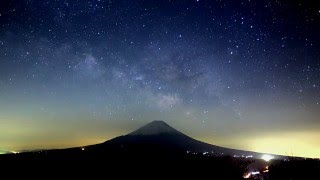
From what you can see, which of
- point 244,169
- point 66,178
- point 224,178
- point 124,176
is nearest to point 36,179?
point 66,178

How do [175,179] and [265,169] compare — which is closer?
[175,179]

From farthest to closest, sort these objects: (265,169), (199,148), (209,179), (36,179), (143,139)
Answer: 1. (143,139)
2. (199,148)
3. (265,169)
4. (209,179)
5. (36,179)

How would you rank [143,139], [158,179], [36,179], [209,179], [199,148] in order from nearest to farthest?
[36,179] → [158,179] → [209,179] → [199,148] → [143,139]

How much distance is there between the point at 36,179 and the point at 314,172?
20558 mm

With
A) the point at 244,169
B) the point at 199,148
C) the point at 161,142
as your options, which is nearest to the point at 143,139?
the point at 161,142

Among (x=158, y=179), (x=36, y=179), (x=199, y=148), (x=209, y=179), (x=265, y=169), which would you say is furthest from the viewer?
(x=199, y=148)

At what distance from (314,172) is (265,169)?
20.8ft

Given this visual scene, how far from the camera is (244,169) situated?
100 ft

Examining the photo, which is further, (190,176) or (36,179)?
(190,176)

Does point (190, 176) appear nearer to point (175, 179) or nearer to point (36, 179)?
point (175, 179)

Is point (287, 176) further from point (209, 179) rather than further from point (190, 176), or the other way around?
point (190, 176)

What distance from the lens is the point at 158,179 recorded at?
24.4 meters

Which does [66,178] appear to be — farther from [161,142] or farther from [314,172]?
[161,142]

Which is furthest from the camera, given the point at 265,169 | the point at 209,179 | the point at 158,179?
the point at 265,169
